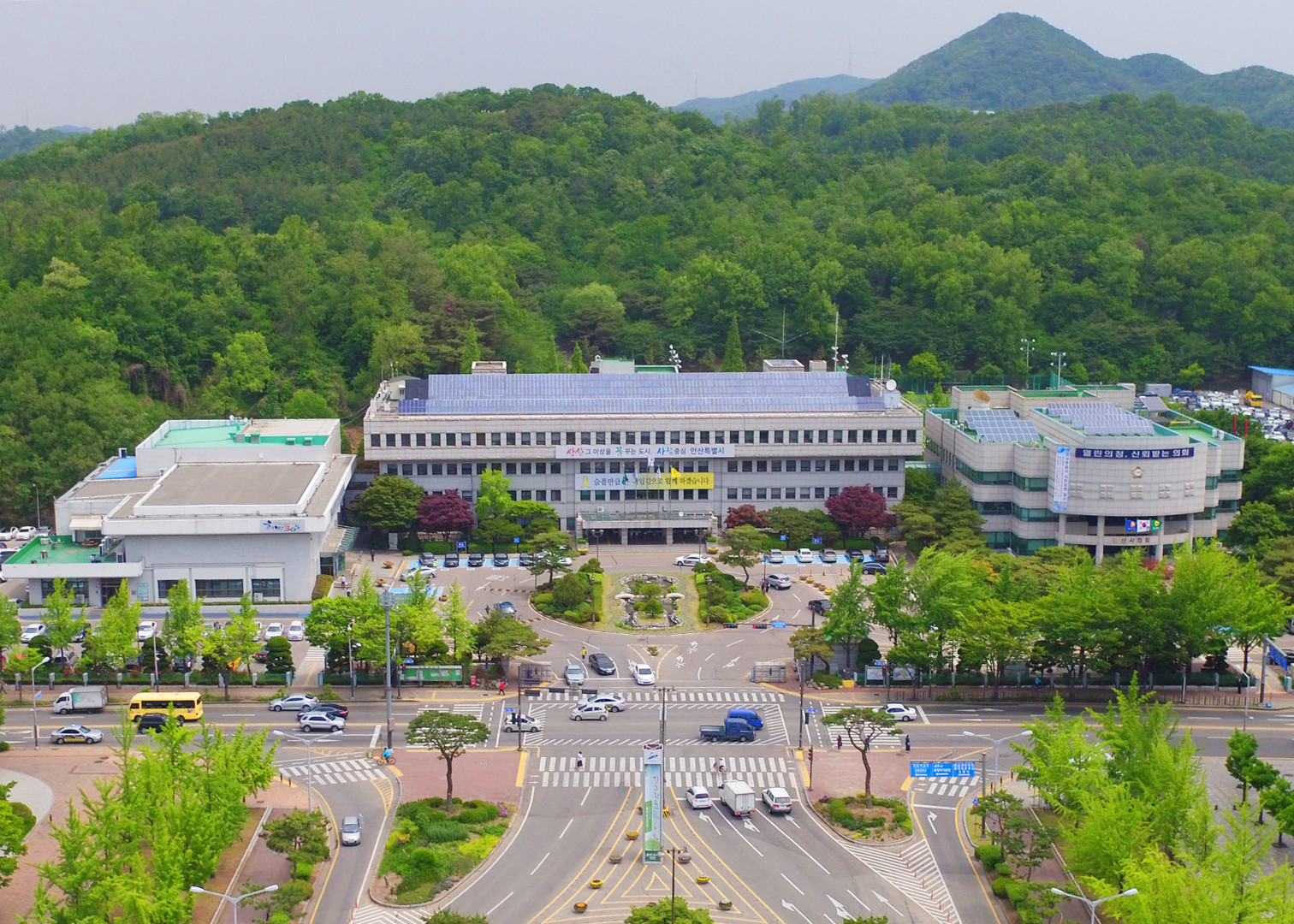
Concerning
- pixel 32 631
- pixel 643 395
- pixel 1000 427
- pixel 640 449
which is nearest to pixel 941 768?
pixel 1000 427

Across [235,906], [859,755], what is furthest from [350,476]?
[235,906]

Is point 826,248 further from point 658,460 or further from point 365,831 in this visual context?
point 365,831

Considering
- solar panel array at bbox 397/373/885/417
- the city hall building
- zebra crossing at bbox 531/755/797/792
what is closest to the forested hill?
solar panel array at bbox 397/373/885/417

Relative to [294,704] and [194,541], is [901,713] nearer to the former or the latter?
[294,704]

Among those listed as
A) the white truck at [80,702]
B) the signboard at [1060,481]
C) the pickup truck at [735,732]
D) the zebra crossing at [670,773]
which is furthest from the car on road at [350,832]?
the signboard at [1060,481]

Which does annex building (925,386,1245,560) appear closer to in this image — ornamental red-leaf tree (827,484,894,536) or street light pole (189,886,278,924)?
ornamental red-leaf tree (827,484,894,536)
